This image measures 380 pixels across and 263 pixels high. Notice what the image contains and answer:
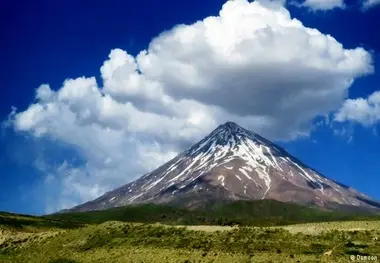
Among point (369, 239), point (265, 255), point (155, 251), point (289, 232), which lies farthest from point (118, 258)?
point (369, 239)

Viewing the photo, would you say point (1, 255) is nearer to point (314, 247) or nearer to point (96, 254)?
point (96, 254)

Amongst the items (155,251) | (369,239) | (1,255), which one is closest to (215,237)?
(155,251)

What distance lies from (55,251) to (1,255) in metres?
10.6

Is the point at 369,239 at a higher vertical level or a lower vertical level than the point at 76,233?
lower

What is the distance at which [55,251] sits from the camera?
6538 centimetres

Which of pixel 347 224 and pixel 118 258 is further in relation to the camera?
pixel 347 224

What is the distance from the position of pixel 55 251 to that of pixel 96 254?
9.50 metres

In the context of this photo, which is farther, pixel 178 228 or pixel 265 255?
pixel 178 228

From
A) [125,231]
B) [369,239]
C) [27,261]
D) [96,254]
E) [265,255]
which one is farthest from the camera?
[125,231]

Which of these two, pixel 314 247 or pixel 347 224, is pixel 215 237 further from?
pixel 347 224

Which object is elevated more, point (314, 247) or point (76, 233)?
point (76, 233)

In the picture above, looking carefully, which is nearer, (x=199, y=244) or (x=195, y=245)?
(x=195, y=245)

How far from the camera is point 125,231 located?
2702 inches

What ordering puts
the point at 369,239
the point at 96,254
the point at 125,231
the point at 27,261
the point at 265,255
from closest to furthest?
1. the point at 265,255
2. the point at 369,239
3. the point at 96,254
4. the point at 27,261
5. the point at 125,231
